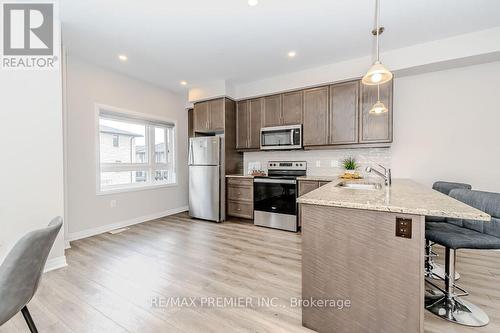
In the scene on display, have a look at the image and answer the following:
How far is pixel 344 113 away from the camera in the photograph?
343cm

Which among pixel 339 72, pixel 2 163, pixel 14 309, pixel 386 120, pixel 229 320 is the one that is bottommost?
pixel 229 320

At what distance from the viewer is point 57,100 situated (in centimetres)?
229

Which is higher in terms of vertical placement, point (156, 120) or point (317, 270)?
point (156, 120)

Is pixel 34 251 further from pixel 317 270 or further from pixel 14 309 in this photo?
pixel 317 270

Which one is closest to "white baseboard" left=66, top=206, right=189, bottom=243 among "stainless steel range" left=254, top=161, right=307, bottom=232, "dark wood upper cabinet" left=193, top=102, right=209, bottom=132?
"dark wood upper cabinet" left=193, top=102, right=209, bottom=132

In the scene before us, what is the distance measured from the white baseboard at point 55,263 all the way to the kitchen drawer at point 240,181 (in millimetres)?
2578

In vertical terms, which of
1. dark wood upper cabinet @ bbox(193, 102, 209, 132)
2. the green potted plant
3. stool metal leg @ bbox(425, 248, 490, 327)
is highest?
dark wood upper cabinet @ bbox(193, 102, 209, 132)

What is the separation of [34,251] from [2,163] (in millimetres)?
1592

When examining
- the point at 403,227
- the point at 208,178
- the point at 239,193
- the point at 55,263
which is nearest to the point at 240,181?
the point at 239,193

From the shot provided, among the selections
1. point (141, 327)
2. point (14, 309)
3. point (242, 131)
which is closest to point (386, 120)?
point (242, 131)

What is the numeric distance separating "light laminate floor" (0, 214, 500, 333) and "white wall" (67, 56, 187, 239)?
41 centimetres

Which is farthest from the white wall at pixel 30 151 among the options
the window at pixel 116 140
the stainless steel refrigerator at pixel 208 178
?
the stainless steel refrigerator at pixel 208 178

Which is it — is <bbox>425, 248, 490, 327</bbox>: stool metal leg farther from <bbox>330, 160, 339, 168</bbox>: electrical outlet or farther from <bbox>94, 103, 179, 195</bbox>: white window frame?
<bbox>94, 103, 179, 195</bbox>: white window frame

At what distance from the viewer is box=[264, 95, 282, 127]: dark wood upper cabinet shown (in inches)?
157
